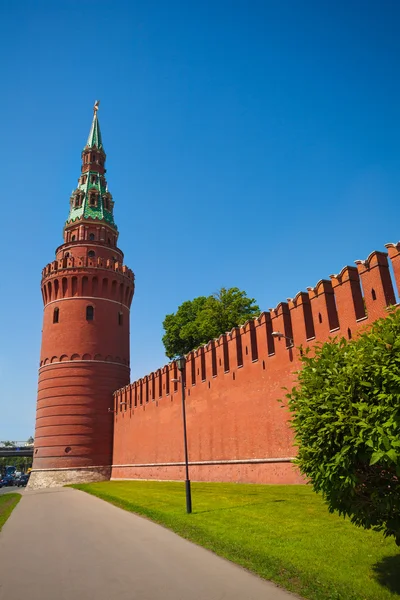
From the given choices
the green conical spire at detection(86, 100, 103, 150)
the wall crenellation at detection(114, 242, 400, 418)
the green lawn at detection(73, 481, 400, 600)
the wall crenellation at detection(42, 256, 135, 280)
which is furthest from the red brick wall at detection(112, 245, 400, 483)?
the green conical spire at detection(86, 100, 103, 150)

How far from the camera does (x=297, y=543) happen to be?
7.63 meters

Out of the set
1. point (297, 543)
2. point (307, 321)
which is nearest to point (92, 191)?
point (307, 321)

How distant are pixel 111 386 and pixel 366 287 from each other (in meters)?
28.7

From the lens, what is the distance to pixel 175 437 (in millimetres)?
27156

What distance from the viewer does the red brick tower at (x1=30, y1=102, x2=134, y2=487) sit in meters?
36.2

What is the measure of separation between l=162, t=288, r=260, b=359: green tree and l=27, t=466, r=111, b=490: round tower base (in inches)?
479

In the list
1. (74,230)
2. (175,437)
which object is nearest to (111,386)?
(175,437)

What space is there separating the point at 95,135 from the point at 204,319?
28195mm

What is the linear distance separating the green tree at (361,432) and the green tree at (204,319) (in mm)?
29151

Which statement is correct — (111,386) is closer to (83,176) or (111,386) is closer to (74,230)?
(74,230)

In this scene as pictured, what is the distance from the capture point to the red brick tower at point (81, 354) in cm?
3619

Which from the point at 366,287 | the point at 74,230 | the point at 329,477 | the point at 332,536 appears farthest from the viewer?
the point at 74,230

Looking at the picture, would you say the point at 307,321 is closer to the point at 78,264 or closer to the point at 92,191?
the point at 78,264

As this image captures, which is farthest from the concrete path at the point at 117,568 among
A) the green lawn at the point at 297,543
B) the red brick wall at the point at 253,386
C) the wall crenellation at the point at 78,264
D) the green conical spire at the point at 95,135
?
the green conical spire at the point at 95,135
